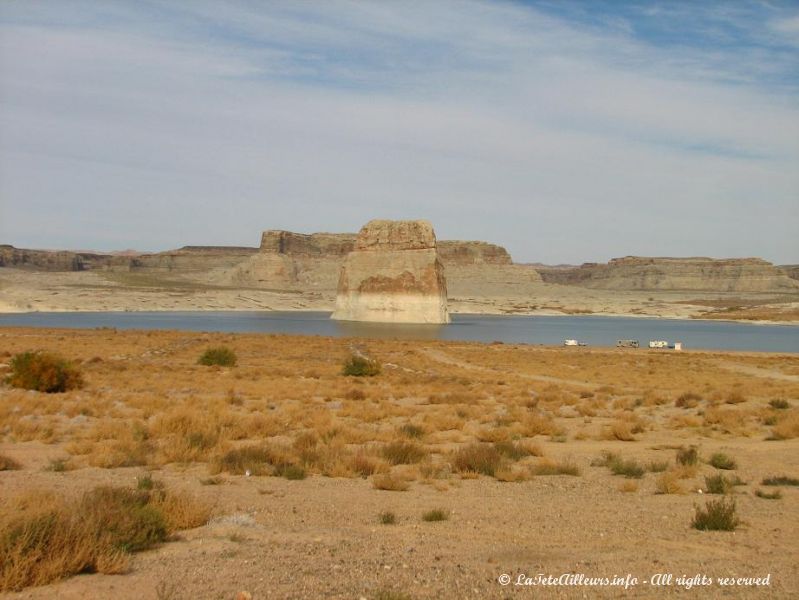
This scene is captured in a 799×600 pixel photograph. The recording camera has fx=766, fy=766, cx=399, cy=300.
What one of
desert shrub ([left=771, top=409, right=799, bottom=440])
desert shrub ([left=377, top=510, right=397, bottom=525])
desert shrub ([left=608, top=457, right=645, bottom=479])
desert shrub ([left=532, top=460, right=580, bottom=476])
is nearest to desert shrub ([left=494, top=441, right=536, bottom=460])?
desert shrub ([left=532, top=460, right=580, bottom=476])

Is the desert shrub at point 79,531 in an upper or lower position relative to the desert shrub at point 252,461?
upper

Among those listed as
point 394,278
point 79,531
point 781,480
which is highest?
point 394,278

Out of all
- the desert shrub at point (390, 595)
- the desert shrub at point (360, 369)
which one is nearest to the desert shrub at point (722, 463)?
the desert shrub at point (390, 595)

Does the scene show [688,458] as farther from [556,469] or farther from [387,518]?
[387,518]

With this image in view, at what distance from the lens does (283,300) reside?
420 ft

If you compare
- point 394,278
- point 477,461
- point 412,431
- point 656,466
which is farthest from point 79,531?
point 394,278

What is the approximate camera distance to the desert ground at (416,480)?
17.8 feet

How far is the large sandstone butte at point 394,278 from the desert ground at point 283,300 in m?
36.9

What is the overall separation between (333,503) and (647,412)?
11311 mm

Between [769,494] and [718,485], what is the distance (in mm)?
523

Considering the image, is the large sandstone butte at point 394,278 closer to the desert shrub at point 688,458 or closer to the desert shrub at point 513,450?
the desert shrub at point 513,450

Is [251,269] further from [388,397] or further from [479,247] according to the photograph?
[388,397]

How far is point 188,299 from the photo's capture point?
120 meters

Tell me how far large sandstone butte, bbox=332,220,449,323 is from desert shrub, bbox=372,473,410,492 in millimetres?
71969
